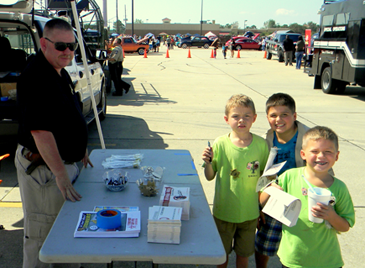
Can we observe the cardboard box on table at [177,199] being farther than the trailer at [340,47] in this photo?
No

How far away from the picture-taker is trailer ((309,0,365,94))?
998 centimetres

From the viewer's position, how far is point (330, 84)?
11797mm

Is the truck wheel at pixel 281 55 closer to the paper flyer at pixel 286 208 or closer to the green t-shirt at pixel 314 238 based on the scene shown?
the green t-shirt at pixel 314 238

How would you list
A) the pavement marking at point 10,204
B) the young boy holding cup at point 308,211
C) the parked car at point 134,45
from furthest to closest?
the parked car at point 134,45 → the pavement marking at point 10,204 → the young boy holding cup at point 308,211

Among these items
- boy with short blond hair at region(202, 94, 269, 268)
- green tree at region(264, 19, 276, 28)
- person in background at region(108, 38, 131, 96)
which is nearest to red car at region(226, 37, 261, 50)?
person in background at region(108, 38, 131, 96)

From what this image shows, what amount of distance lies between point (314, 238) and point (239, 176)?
63 cm

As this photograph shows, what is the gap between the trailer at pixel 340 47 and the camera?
9.98 m

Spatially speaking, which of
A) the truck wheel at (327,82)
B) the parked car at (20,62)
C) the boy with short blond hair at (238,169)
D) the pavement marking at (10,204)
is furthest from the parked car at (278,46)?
the boy with short blond hair at (238,169)

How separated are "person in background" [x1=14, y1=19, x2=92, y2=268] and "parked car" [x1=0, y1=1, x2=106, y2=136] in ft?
5.54

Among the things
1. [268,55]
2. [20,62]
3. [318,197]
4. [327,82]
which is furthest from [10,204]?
[268,55]

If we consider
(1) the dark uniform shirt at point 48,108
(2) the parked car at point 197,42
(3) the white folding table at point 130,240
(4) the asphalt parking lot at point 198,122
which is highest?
(2) the parked car at point 197,42

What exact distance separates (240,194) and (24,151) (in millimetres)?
1506

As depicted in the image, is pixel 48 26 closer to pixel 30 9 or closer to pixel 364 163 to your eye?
pixel 30 9

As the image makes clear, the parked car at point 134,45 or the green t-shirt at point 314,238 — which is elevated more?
the parked car at point 134,45
